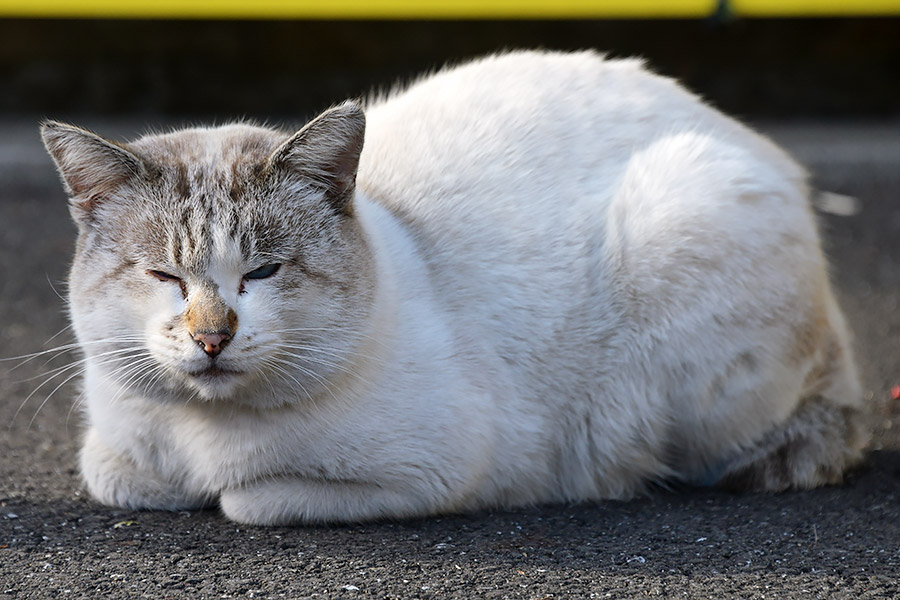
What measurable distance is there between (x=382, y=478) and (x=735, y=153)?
1.61 meters

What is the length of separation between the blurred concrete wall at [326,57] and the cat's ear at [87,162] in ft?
17.5

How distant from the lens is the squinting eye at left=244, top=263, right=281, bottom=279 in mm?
2744

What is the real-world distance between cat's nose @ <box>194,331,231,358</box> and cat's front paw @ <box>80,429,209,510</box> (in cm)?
71

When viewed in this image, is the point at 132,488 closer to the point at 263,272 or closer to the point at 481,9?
the point at 263,272

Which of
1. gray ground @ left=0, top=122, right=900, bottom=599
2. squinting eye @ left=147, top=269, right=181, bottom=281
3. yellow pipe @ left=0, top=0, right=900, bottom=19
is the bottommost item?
gray ground @ left=0, top=122, right=900, bottom=599

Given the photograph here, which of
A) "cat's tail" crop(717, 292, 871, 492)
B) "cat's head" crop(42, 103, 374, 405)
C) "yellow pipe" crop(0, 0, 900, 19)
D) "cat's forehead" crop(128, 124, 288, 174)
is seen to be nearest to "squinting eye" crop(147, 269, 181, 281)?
"cat's head" crop(42, 103, 374, 405)

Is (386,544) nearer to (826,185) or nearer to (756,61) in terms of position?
(826,185)

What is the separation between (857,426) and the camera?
11.7 feet

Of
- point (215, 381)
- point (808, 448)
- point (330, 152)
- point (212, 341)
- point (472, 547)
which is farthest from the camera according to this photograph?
point (808, 448)

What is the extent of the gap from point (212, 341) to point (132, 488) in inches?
32.4

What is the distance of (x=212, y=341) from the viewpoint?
259 centimetres

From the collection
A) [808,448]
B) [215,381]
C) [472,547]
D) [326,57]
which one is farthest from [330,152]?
[326,57]

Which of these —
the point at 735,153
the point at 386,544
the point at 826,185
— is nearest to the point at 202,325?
the point at 386,544

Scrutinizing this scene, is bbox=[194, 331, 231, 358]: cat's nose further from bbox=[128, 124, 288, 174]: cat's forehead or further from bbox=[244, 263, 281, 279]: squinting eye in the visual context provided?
bbox=[128, 124, 288, 174]: cat's forehead
